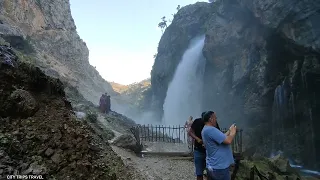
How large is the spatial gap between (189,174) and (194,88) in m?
27.7

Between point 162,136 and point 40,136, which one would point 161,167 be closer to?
point 40,136

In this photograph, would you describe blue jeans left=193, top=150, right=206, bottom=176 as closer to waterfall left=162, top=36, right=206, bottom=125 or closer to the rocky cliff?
the rocky cliff

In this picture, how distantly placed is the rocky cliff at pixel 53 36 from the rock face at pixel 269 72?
16.7 meters

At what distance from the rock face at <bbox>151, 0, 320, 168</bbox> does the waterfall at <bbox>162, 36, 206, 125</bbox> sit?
241cm

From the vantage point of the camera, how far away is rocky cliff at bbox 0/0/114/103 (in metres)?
32.6

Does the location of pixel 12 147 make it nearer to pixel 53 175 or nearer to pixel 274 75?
pixel 53 175

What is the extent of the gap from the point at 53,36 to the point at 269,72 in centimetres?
2868

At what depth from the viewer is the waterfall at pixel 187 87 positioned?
1396 inches

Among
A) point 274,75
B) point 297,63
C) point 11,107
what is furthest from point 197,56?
point 11,107

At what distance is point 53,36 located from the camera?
1501 inches

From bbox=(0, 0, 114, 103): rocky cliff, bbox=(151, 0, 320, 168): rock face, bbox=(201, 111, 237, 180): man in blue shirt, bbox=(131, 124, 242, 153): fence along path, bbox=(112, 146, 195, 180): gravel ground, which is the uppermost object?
bbox=(0, 0, 114, 103): rocky cliff

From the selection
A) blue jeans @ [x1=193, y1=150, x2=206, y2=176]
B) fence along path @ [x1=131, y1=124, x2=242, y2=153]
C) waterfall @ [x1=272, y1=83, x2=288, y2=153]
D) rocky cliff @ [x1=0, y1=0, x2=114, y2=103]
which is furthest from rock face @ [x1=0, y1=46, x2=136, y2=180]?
rocky cliff @ [x1=0, y1=0, x2=114, y2=103]

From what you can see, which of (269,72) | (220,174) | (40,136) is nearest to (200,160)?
(220,174)

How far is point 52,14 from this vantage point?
132 ft
